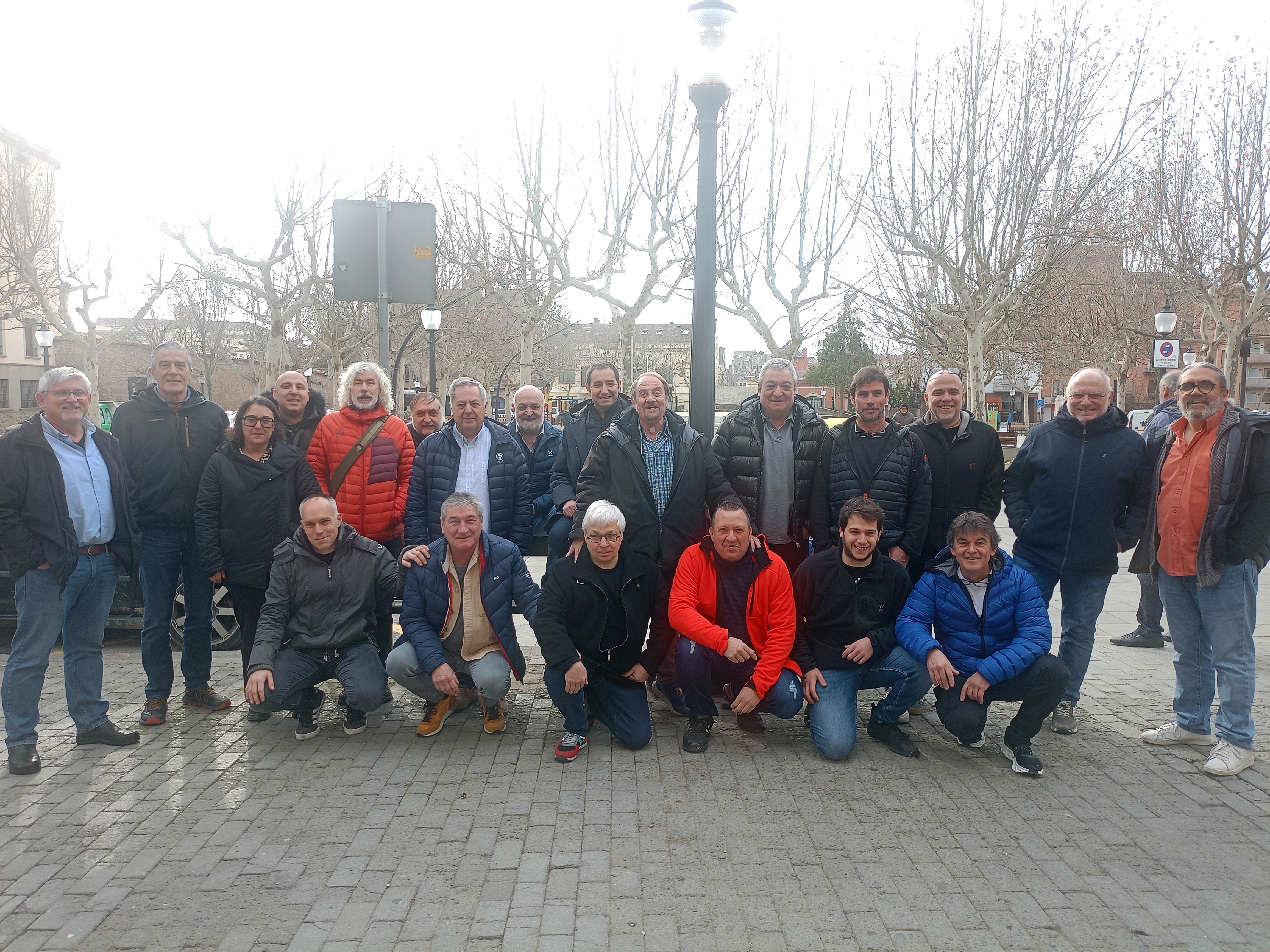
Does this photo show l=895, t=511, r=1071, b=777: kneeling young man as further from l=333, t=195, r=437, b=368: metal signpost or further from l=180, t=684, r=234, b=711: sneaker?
l=180, t=684, r=234, b=711: sneaker

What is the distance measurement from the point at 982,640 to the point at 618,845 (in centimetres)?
223

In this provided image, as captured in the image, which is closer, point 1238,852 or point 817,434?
point 1238,852

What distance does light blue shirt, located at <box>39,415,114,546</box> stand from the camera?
4461mm

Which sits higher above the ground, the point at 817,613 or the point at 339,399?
the point at 339,399

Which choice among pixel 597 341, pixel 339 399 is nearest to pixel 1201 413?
pixel 339 399

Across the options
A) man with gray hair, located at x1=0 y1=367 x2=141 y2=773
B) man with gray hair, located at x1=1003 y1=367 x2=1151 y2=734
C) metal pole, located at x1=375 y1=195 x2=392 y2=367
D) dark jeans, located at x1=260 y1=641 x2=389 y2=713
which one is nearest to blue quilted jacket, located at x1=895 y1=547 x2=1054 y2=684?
man with gray hair, located at x1=1003 y1=367 x2=1151 y2=734

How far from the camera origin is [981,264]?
15695 mm

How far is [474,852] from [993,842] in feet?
7.16

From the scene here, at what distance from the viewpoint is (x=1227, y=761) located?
426 cm

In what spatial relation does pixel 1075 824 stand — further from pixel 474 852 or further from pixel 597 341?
pixel 597 341

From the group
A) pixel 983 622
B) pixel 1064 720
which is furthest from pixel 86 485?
pixel 1064 720

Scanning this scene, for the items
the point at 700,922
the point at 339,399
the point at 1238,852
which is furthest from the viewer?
the point at 339,399

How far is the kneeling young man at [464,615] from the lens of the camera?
15.4ft

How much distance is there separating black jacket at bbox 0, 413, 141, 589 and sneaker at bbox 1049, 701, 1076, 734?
5475 mm
